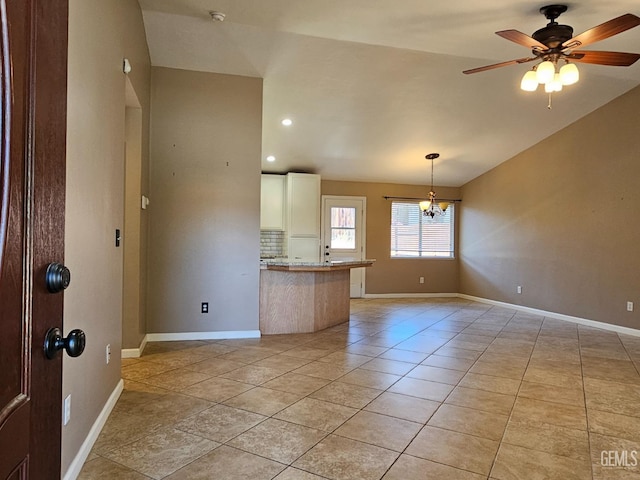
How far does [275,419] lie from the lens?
2.57m

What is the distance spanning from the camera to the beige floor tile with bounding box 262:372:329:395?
10.2 feet

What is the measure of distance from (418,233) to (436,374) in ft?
18.3

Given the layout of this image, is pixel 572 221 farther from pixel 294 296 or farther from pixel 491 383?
pixel 294 296

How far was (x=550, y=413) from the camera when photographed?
109 inches

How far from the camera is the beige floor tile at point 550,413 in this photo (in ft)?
8.61

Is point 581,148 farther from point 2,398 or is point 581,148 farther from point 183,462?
point 2,398

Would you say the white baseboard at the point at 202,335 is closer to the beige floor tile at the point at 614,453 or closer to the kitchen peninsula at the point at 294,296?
the kitchen peninsula at the point at 294,296

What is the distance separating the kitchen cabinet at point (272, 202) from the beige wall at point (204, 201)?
261 centimetres

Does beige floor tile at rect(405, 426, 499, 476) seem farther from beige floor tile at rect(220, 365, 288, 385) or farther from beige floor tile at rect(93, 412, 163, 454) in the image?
beige floor tile at rect(93, 412, 163, 454)

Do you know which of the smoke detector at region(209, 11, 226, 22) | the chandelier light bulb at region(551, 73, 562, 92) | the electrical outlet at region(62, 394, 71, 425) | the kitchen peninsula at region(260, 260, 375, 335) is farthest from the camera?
the kitchen peninsula at region(260, 260, 375, 335)

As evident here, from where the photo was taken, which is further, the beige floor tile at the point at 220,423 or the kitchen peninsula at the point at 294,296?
the kitchen peninsula at the point at 294,296

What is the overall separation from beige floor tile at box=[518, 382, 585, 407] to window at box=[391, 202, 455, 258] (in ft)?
17.8

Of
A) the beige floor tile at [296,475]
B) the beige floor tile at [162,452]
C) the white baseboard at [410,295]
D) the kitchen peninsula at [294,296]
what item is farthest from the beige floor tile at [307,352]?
the white baseboard at [410,295]

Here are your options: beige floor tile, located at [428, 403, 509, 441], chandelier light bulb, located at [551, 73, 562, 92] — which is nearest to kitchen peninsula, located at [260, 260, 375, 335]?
beige floor tile, located at [428, 403, 509, 441]
